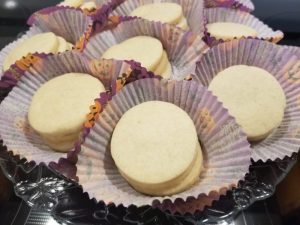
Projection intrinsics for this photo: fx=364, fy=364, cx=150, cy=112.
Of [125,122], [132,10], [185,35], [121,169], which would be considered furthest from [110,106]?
[132,10]

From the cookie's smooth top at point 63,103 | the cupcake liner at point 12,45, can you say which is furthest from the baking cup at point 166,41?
the cupcake liner at point 12,45

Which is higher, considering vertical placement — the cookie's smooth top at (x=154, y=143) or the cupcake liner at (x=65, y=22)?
the cupcake liner at (x=65, y=22)

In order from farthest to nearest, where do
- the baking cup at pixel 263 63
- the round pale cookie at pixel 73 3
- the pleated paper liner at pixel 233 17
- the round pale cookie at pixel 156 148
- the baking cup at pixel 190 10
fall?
1. the round pale cookie at pixel 73 3
2. the pleated paper liner at pixel 233 17
3. the baking cup at pixel 190 10
4. the baking cup at pixel 263 63
5. the round pale cookie at pixel 156 148

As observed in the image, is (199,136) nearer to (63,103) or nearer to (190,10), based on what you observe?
(63,103)

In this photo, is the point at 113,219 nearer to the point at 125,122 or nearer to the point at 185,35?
the point at 125,122

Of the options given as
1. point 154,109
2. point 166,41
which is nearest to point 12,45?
point 166,41

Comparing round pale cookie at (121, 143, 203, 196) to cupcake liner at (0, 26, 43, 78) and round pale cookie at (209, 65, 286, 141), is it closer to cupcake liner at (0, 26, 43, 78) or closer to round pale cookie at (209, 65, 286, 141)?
round pale cookie at (209, 65, 286, 141)

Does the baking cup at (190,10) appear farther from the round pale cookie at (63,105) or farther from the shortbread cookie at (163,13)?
the round pale cookie at (63,105)
